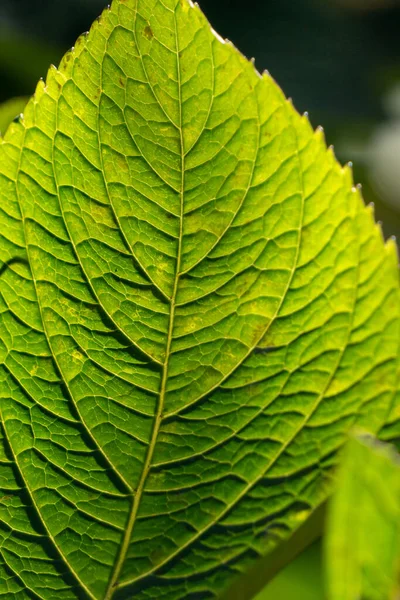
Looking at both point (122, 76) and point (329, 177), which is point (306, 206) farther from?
point (122, 76)

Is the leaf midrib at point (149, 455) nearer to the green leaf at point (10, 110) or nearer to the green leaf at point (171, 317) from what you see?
the green leaf at point (171, 317)

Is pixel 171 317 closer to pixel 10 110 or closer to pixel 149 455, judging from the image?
pixel 149 455

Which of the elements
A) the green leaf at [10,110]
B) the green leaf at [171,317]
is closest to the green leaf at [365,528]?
the green leaf at [171,317]

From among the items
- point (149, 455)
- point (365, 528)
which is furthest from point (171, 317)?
point (365, 528)

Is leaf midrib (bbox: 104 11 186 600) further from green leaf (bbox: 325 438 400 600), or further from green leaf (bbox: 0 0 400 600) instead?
green leaf (bbox: 325 438 400 600)

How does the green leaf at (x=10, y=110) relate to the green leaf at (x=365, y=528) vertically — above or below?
above
